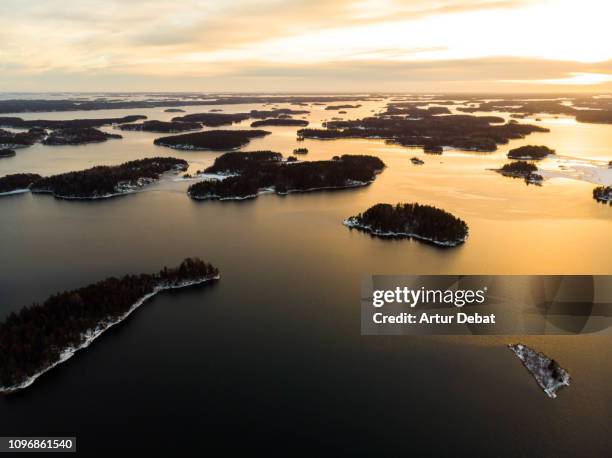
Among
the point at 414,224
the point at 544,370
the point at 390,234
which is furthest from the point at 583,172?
the point at 544,370

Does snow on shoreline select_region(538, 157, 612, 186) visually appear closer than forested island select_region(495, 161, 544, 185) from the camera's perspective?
Yes

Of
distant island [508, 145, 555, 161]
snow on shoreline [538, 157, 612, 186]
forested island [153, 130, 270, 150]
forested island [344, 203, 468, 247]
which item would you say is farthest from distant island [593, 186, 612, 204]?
forested island [153, 130, 270, 150]

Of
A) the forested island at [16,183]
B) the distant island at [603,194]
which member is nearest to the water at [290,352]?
the distant island at [603,194]

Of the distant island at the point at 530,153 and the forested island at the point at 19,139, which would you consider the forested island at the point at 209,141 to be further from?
the distant island at the point at 530,153

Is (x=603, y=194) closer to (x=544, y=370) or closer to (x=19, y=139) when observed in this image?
(x=544, y=370)

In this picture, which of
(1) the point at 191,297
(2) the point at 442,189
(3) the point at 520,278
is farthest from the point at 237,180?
(3) the point at 520,278

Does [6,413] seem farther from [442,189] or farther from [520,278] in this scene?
[442,189]

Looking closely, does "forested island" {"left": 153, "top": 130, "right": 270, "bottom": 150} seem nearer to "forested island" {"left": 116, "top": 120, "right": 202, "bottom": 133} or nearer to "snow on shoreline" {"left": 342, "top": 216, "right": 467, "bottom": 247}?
"forested island" {"left": 116, "top": 120, "right": 202, "bottom": 133}
